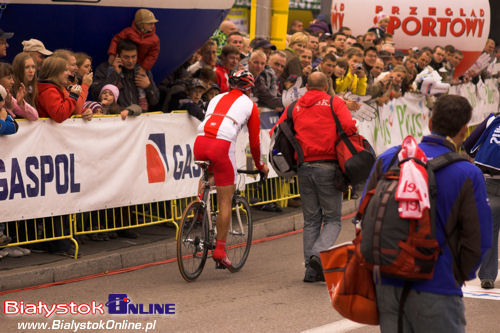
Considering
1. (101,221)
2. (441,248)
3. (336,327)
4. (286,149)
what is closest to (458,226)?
(441,248)

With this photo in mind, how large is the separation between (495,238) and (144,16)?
5.00 m

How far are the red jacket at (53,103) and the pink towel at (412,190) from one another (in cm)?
512

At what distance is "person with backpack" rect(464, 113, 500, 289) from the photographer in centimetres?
795

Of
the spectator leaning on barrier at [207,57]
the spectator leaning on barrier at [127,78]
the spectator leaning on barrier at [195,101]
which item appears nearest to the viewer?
the spectator leaning on barrier at [127,78]

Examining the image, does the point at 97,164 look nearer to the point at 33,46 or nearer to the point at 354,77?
the point at 33,46

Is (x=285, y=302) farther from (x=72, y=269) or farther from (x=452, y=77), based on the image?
(x=452, y=77)

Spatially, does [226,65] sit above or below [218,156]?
above

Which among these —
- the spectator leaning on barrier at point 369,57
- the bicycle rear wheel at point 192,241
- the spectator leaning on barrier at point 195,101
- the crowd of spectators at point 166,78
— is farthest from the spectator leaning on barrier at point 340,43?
the bicycle rear wheel at point 192,241

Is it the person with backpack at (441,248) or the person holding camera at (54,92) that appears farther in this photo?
the person holding camera at (54,92)

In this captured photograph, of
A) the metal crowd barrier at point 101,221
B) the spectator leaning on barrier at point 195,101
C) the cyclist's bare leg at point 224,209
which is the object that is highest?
the spectator leaning on barrier at point 195,101

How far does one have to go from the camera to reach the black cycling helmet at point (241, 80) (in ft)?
28.6

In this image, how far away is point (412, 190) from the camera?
4.37m

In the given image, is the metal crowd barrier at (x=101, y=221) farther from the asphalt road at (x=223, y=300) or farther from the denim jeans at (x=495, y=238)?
the denim jeans at (x=495, y=238)

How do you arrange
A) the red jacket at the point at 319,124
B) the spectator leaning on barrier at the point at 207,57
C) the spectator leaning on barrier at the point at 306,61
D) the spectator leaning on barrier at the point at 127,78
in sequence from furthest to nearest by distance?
the spectator leaning on barrier at the point at 306,61 < the spectator leaning on barrier at the point at 207,57 < the spectator leaning on barrier at the point at 127,78 < the red jacket at the point at 319,124
